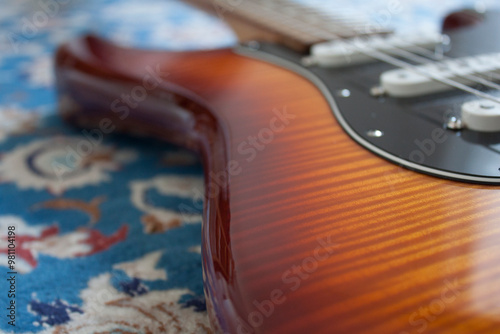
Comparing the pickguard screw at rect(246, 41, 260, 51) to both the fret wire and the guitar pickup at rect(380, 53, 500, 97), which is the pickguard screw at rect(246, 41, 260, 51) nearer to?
the fret wire

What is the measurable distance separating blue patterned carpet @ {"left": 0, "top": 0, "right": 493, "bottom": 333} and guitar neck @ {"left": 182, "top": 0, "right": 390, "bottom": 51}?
0.72 feet

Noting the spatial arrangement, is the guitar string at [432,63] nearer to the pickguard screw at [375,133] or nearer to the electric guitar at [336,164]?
the electric guitar at [336,164]

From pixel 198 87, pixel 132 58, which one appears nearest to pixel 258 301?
pixel 198 87

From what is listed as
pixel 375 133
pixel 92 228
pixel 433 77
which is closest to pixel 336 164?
pixel 375 133

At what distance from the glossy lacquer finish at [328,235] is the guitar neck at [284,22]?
20 centimetres

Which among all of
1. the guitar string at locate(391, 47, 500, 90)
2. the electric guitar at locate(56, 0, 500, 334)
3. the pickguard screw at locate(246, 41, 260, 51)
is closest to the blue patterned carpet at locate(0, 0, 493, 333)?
the electric guitar at locate(56, 0, 500, 334)

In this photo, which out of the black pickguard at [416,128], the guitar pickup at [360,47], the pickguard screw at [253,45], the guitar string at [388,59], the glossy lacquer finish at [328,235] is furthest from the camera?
the pickguard screw at [253,45]

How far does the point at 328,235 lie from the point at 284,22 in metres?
0.51

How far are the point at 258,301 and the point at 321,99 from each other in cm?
29

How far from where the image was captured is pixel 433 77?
50cm

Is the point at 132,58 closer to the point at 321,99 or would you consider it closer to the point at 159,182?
the point at 159,182

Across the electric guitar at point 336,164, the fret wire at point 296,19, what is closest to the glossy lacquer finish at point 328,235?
the electric guitar at point 336,164

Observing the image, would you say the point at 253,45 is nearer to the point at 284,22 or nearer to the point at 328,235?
the point at 284,22

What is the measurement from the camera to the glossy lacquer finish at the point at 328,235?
0.88ft
